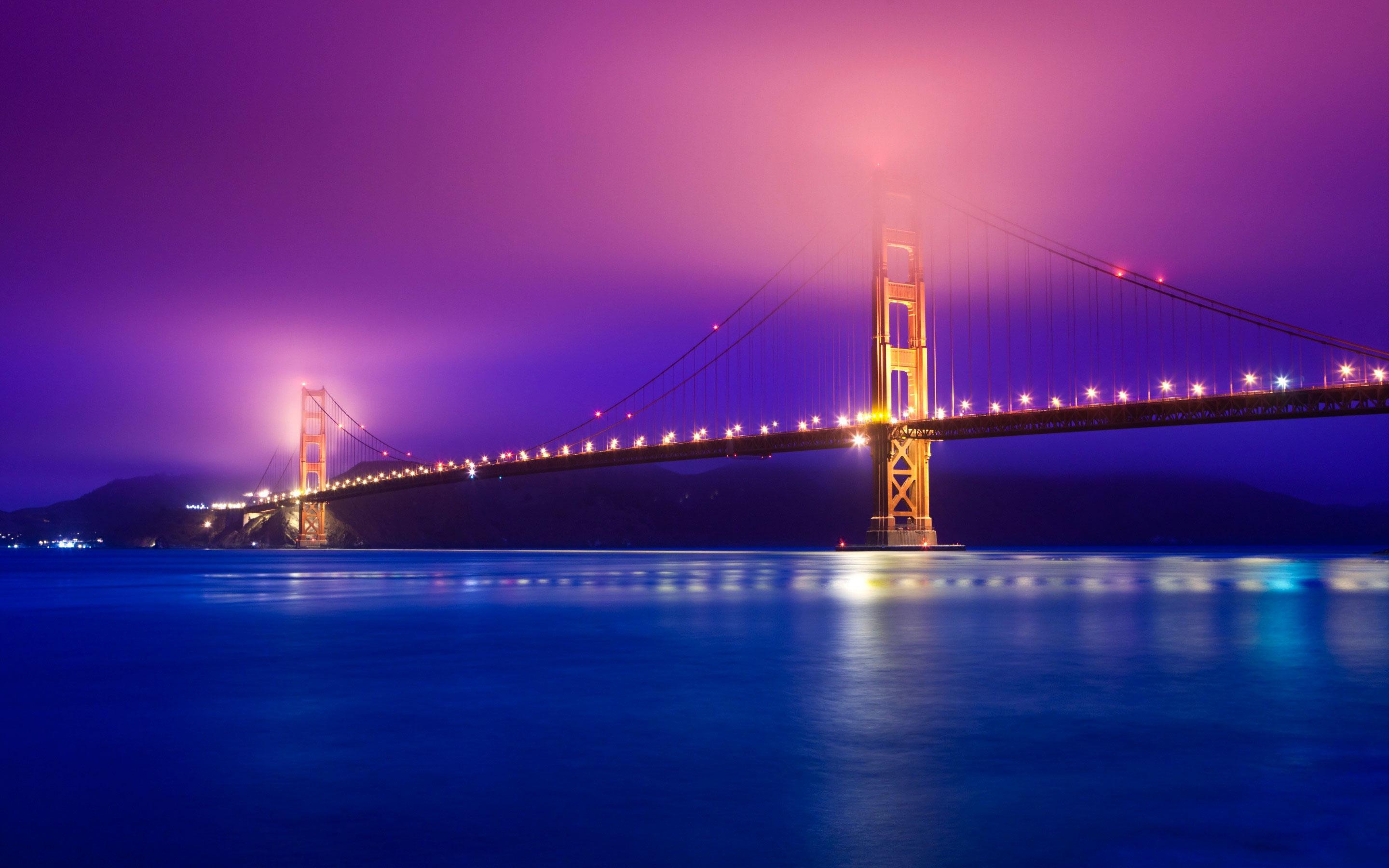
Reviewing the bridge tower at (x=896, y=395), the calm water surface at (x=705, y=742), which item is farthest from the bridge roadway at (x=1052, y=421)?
the calm water surface at (x=705, y=742)

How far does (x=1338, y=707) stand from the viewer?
661cm

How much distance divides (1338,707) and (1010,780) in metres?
3.15

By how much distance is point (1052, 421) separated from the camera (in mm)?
54062

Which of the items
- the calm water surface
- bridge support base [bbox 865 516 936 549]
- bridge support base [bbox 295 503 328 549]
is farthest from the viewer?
bridge support base [bbox 295 503 328 549]

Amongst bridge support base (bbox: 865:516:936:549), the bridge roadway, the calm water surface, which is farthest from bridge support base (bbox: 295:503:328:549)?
the calm water surface

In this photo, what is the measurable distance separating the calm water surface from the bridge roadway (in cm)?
3990

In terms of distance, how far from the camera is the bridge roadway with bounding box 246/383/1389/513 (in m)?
48.3

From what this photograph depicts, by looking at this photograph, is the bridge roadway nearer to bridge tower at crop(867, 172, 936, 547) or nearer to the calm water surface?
bridge tower at crop(867, 172, 936, 547)

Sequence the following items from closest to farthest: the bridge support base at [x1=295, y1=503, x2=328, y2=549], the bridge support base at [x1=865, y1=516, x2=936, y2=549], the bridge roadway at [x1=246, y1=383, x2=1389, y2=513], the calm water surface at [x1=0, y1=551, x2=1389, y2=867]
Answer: the calm water surface at [x1=0, y1=551, x2=1389, y2=867]
the bridge roadway at [x1=246, y1=383, x2=1389, y2=513]
the bridge support base at [x1=865, y1=516, x2=936, y2=549]
the bridge support base at [x1=295, y1=503, x2=328, y2=549]

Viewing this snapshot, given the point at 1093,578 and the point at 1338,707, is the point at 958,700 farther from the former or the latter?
the point at 1093,578

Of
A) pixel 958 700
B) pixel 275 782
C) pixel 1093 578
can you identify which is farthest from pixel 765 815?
pixel 1093 578

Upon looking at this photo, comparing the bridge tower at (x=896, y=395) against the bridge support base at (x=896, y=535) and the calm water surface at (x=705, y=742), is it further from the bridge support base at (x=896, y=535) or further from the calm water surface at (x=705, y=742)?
the calm water surface at (x=705, y=742)

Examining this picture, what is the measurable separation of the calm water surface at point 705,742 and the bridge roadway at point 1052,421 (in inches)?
1571

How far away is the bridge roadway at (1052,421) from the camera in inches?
1901
